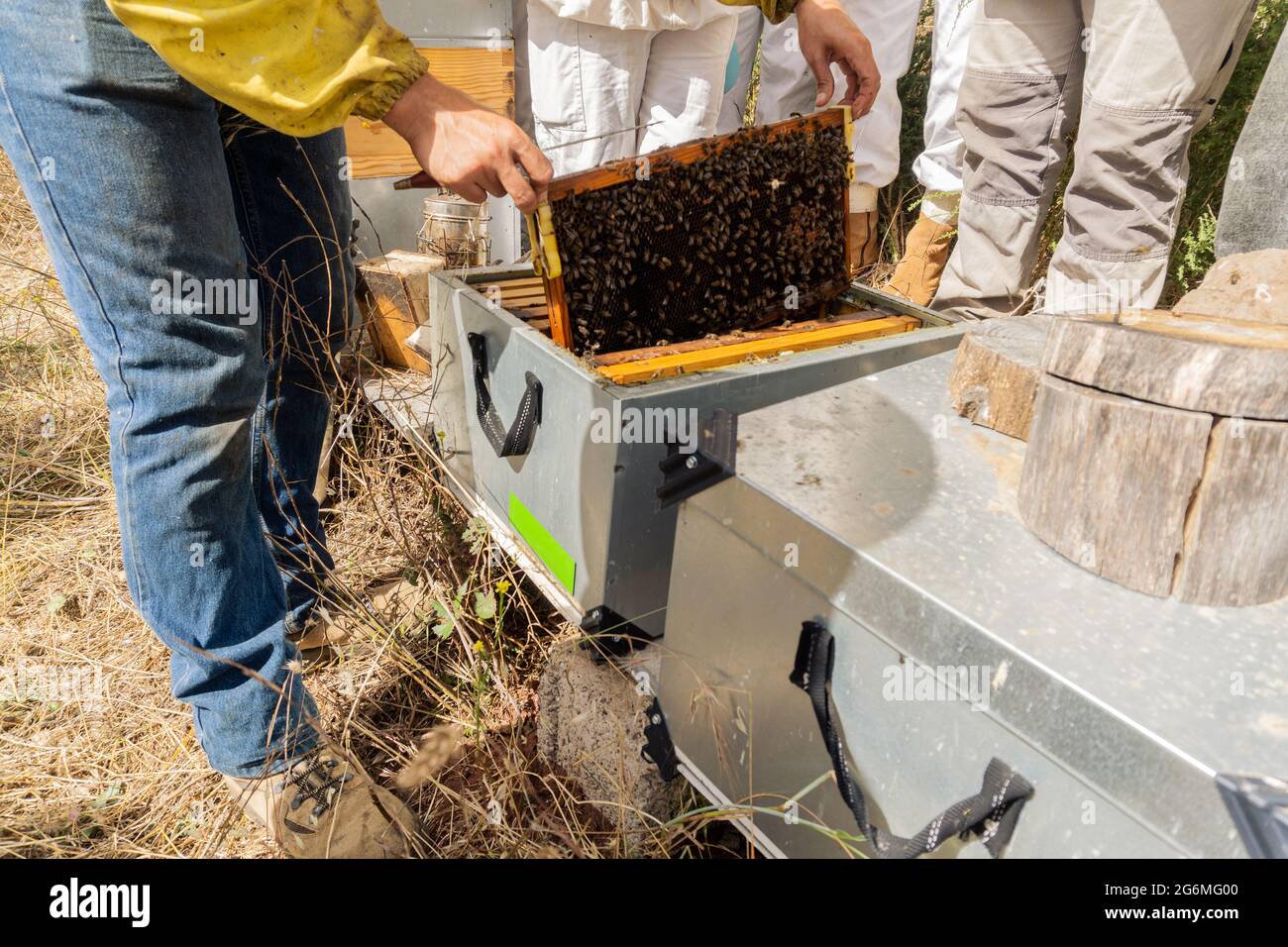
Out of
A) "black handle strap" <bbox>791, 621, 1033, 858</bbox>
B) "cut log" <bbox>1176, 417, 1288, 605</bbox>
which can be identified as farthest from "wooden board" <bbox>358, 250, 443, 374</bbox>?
"cut log" <bbox>1176, 417, 1288, 605</bbox>

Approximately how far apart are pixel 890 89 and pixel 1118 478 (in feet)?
11.0

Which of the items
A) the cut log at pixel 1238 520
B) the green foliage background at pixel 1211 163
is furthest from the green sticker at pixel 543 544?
the green foliage background at pixel 1211 163

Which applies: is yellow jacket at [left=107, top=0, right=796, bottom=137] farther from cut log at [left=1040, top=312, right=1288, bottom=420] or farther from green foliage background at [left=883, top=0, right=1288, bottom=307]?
green foliage background at [left=883, top=0, right=1288, bottom=307]

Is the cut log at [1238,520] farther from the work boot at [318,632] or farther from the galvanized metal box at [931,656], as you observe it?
the work boot at [318,632]

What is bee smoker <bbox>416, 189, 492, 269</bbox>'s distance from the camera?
3225mm

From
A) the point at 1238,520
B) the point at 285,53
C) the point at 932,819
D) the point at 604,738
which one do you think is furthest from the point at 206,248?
the point at 1238,520

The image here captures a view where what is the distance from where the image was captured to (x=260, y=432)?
204 cm

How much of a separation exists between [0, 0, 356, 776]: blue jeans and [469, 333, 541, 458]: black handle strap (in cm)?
50

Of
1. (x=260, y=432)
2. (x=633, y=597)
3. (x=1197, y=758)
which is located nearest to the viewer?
(x=1197, y=758)

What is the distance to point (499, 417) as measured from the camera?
6.63 ft

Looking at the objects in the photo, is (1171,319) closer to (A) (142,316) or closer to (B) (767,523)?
(B) (767,523)

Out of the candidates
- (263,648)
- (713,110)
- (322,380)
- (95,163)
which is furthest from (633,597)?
(713,110)

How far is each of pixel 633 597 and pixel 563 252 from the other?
76 centimetres

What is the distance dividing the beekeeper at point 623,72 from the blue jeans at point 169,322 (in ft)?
3.93
